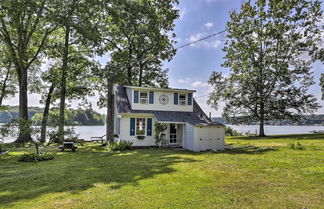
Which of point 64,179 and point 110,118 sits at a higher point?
point 110,118

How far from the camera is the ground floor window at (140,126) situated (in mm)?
15625

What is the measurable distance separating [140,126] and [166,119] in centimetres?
215

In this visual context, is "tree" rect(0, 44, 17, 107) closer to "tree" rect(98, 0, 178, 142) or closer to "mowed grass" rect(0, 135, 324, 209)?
"tree" rect(98, 0, 178, 142)

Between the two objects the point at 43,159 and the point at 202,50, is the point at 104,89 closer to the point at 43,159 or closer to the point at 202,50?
the point at 202,50

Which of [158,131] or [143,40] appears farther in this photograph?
[143,40]

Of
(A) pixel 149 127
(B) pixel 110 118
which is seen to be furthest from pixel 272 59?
(B) pixel 110 118

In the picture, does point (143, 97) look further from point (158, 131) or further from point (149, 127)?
point (158, 131)

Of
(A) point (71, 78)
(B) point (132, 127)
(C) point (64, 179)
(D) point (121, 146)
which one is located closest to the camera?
(C) point (64, 179)

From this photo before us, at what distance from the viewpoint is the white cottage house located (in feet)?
46.3

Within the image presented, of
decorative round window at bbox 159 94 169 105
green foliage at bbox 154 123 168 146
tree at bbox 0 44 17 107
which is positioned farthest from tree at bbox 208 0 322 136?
tree at bbox 0 44 17 107

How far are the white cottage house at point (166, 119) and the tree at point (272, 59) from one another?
32.2ft

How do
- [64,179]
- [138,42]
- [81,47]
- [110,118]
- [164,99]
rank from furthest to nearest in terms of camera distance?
[138,42]
[81,47]
[110,118]
[164,99]
[64,179]

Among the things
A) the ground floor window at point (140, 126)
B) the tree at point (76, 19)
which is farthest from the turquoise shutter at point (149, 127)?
the tree at point (76, 19)

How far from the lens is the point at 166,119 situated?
15.5 m
